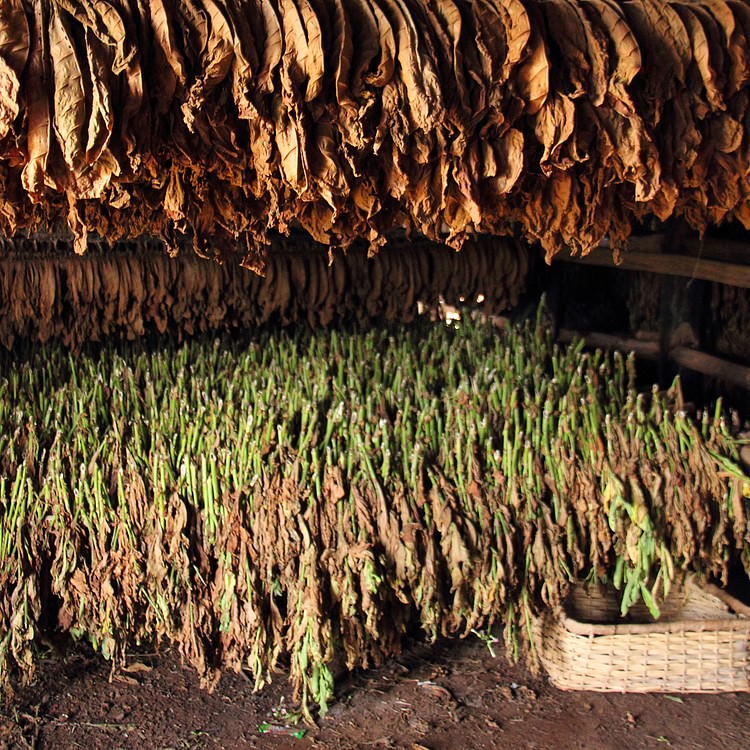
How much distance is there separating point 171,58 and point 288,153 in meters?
0.24

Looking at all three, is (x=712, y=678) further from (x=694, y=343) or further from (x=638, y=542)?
(x=694, y=343)

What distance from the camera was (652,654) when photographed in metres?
2.71

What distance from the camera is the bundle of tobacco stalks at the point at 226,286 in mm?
3096

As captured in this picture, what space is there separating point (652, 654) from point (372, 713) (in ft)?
3.22

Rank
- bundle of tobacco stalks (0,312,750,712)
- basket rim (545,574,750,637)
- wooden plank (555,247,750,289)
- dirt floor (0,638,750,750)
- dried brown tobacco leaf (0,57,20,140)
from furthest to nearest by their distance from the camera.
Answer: wooden plank (555,247,750,289), basket rim (545,574,750,637), dirt floor (0,638,750,750), bundle of tobacco stalks (0,312,750,712), dried brown tobacco leaf (0,57,20,140)

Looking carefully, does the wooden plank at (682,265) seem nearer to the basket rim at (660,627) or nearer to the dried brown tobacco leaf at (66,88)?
the basket rim at (660,627)

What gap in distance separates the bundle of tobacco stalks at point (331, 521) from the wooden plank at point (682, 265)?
0.55 metres

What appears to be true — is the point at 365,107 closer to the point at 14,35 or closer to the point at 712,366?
the point at 14,35

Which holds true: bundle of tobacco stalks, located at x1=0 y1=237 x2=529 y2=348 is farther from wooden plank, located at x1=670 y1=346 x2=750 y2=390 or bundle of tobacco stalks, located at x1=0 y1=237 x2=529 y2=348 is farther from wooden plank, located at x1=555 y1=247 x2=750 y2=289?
wooden plank, located at x1=670 y1=346 x2=750 y2=390

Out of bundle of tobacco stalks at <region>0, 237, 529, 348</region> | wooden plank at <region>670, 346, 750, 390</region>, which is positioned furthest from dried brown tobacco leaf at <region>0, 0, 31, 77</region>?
wooden plank at <region>670, 346, 750, 390</region>

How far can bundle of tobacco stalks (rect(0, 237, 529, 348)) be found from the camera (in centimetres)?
310

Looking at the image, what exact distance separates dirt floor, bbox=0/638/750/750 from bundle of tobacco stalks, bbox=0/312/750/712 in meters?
0.18

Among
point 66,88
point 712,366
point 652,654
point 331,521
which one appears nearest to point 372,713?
point 331,521

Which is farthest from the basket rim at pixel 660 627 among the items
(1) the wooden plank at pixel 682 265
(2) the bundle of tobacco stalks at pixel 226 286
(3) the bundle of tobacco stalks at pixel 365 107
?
(2) the bundle of tobacco stalks at pixel 226 286
